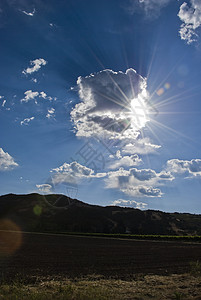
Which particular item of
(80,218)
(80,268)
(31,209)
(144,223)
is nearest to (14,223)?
(31,209)

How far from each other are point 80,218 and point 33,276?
370 ft

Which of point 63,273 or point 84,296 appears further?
point 63,273

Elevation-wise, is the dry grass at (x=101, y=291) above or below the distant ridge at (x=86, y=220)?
below

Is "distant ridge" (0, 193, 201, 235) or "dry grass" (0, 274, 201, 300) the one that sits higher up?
"distant ridge" (0, 193, 201, 235)

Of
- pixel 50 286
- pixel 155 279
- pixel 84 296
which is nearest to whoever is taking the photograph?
pixel 84 296

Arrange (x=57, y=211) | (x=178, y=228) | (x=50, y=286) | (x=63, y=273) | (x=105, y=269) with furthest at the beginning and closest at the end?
1. (x=57, y=211)
2. (x=178, y=228)
3. (x=105, y=269)
4. (x=63, y=273)
5. (x=50, y=286)

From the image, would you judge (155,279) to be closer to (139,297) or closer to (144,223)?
(139,297)

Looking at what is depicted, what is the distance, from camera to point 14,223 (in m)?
123

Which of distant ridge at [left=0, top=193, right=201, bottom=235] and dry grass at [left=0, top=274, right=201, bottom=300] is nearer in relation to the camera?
dry grass at [left=0, top=274, right=201, bottom=300]

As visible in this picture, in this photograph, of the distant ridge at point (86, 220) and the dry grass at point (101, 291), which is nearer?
the dry grass at point (101, 291)

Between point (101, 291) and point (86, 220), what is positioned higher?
point (86, 220)

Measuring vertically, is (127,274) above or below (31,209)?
below

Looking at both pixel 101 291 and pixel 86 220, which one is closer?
pixel 101 291

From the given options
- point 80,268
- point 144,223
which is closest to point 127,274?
point 80,268
